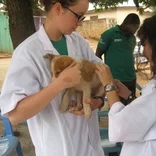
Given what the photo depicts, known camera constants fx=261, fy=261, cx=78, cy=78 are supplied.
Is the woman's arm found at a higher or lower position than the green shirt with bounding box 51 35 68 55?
lower

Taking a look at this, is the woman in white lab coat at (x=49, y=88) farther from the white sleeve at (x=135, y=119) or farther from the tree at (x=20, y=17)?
the tree at (x=20, y=17)

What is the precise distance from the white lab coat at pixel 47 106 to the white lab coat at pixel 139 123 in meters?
0.21

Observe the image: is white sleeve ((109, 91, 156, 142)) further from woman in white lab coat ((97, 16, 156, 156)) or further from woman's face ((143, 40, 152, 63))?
woman's face ((143, 40, 152, 63))

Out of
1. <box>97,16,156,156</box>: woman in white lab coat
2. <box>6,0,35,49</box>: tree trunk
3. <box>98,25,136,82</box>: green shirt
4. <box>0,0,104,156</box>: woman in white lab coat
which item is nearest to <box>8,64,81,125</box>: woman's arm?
<box>0,0,104,156</box>: woman in white lab coat

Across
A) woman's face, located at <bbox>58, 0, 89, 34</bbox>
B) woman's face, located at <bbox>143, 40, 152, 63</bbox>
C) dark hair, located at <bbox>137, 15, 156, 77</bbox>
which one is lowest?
woman's face, located at <bbox>143, 40, 152, 63</bbox>

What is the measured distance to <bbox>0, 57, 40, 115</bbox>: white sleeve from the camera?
3.77 feet

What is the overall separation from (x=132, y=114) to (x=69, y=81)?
1.01ft

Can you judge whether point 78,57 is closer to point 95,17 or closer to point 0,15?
point 0,15

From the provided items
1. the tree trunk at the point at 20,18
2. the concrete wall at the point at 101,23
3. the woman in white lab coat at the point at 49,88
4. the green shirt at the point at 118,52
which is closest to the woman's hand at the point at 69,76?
the woman in white lab coat at the point at 49,88

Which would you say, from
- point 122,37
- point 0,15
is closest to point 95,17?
point 0,15

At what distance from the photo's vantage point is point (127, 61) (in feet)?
12.9

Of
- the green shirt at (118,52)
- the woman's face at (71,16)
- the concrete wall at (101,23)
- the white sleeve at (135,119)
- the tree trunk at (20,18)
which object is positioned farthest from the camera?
the concrete wall at (101,23)

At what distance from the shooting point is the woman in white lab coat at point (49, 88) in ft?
3.74

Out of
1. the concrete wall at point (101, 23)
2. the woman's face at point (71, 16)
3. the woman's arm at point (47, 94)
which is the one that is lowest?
the concrete wall at point (101, 23)
